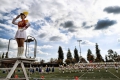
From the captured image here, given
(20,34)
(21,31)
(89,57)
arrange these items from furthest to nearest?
(89,57)
(21,31)
(20,34)

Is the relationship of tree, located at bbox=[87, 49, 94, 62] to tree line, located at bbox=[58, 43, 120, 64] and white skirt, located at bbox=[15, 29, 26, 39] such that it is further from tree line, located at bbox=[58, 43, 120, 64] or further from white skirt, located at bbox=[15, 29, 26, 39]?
white skirt, located at bbox=[15, 29, 26, 39]

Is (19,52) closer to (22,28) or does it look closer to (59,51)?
(22,28)

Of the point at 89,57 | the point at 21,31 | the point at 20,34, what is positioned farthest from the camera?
the point at 89,57

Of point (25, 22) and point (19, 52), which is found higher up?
point (25, 22)

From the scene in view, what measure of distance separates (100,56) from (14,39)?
10896cm

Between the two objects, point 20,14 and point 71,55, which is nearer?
point 20,14

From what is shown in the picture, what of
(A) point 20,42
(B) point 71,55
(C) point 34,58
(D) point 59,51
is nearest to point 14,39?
(A) point 20,42

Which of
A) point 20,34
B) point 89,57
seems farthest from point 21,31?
point 89,57

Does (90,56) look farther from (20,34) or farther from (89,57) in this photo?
(20,34)

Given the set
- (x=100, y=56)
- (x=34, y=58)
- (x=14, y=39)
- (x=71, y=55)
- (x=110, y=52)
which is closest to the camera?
(x=34, y=58)

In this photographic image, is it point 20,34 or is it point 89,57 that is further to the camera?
point 89,57

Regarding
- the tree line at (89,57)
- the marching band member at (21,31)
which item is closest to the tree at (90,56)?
the tree line at (89,57)

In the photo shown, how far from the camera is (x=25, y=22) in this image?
761 centimetres

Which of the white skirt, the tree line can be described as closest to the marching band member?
the white skirt
